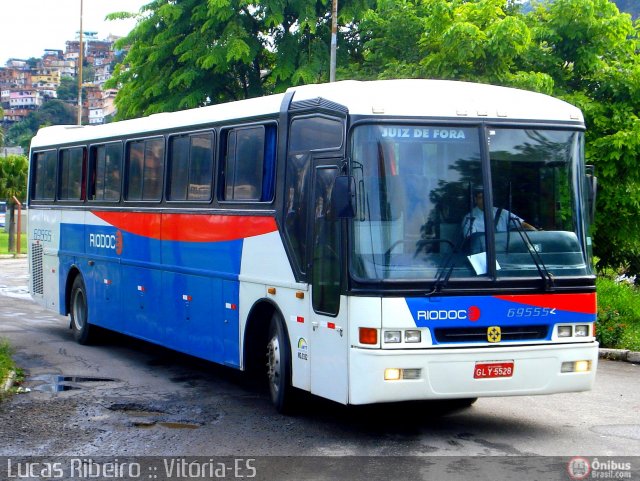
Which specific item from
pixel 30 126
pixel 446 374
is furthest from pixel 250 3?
pixel 30 126

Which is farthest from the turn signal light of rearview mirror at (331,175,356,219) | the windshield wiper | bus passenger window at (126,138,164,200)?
bus passenger window at (126,138,164,200)

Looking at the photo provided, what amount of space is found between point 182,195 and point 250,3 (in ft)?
45.2

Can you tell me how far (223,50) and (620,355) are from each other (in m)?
13.8

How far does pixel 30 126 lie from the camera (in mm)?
156000

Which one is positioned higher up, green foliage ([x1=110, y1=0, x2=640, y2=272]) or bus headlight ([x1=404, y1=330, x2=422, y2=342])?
green foliage ([x1=110, y1=0, x2=640, y2=272])

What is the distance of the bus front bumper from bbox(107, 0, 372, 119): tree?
1633 cm

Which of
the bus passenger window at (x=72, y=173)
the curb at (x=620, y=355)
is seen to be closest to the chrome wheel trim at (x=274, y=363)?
the curb at (x=620, y=355)

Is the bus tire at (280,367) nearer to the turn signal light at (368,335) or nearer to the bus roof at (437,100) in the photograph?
the turn signal light at (368,335)

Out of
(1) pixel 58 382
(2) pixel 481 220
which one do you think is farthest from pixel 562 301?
(1) pixel 58 382

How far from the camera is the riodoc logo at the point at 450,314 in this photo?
28.9 feet

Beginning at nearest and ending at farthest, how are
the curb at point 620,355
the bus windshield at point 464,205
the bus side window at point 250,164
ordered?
the bus windshield at point 464,205
the bus side window at point 250,164
the curb at point 620,355

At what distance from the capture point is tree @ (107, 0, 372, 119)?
2555cm

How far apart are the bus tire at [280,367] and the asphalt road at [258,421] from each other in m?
0.16

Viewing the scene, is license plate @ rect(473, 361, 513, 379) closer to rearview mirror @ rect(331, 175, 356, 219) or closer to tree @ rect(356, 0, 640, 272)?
rearview mirror @ rect(331, 175, 356, 219)
